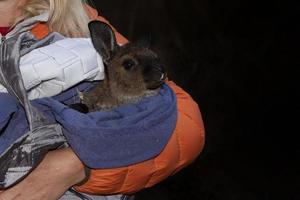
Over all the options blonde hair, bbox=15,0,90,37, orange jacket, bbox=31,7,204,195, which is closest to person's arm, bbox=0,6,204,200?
orange jacket, bbox=31,7,204,195

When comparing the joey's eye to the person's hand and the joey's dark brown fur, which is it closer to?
the joey's dark brown fur

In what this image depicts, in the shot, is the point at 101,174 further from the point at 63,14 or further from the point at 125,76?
the point at 63,14

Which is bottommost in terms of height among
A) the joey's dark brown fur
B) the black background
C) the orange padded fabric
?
the black background

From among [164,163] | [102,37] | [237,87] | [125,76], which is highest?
[102,37]

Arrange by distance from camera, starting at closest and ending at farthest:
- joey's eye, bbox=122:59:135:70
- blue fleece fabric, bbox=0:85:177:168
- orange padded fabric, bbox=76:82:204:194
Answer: blue fleece fabric, bbox=0:85:177:168, orange padded fabric, bbox=76:82:204:194, joey's eye, bbox=122:59:135:70

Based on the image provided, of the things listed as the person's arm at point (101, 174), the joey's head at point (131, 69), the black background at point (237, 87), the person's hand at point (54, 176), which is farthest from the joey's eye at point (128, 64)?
the black background at point (237, 87)

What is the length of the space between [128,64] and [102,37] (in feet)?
0.78

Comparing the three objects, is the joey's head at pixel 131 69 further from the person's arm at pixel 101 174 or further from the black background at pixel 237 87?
the black background at pixel 237 87

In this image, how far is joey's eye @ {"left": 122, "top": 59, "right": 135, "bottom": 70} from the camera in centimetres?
242

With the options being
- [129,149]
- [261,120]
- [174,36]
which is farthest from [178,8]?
[129,149]

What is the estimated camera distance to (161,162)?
2.17 metres

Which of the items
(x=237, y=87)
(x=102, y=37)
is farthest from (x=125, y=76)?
(x=237, y=87)

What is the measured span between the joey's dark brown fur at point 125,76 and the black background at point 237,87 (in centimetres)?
250

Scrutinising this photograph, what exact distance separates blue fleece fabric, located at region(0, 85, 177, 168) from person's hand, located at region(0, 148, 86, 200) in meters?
0.07
